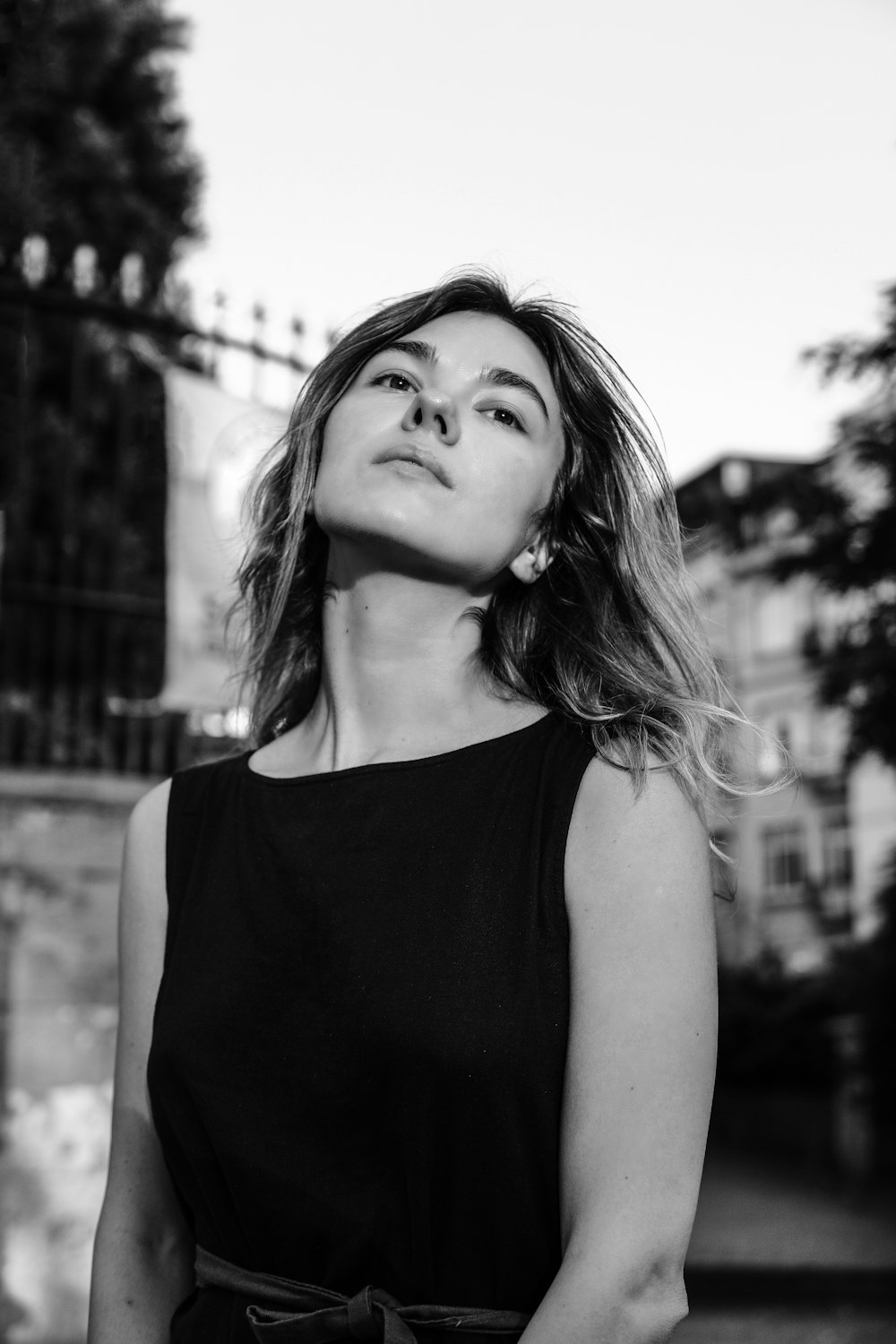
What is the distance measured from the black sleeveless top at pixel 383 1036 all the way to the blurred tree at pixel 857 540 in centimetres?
381

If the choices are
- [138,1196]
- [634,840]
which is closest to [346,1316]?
[138,1196]

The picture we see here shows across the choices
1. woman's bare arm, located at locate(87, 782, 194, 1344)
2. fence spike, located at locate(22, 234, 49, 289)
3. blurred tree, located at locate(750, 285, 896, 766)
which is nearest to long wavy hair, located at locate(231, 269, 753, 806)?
woman's bare arm, located at locate(87, 782, 194, 1344)

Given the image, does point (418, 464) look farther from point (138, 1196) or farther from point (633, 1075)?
point (138, 1196)

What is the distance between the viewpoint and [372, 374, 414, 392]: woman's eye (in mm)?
2090

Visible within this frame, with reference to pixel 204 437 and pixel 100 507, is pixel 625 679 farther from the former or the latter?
pixel 100 507

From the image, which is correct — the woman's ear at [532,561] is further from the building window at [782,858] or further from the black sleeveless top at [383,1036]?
the building window at [782,858]

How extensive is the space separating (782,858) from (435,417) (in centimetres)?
3400

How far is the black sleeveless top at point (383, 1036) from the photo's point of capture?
1593 mm

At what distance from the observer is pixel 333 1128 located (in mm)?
1651

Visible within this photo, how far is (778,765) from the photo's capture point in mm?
6234

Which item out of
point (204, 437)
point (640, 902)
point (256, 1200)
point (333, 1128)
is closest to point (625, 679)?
point (640, 902)

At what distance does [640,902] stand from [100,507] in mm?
8746

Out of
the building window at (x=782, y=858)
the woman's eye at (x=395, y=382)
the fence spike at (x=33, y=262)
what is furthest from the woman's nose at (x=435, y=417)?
the building window at (x=782, y=858)

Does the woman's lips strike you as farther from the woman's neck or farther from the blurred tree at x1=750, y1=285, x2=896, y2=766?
the blurred tree at x1=750, y1=285, x2=896, y2=766
